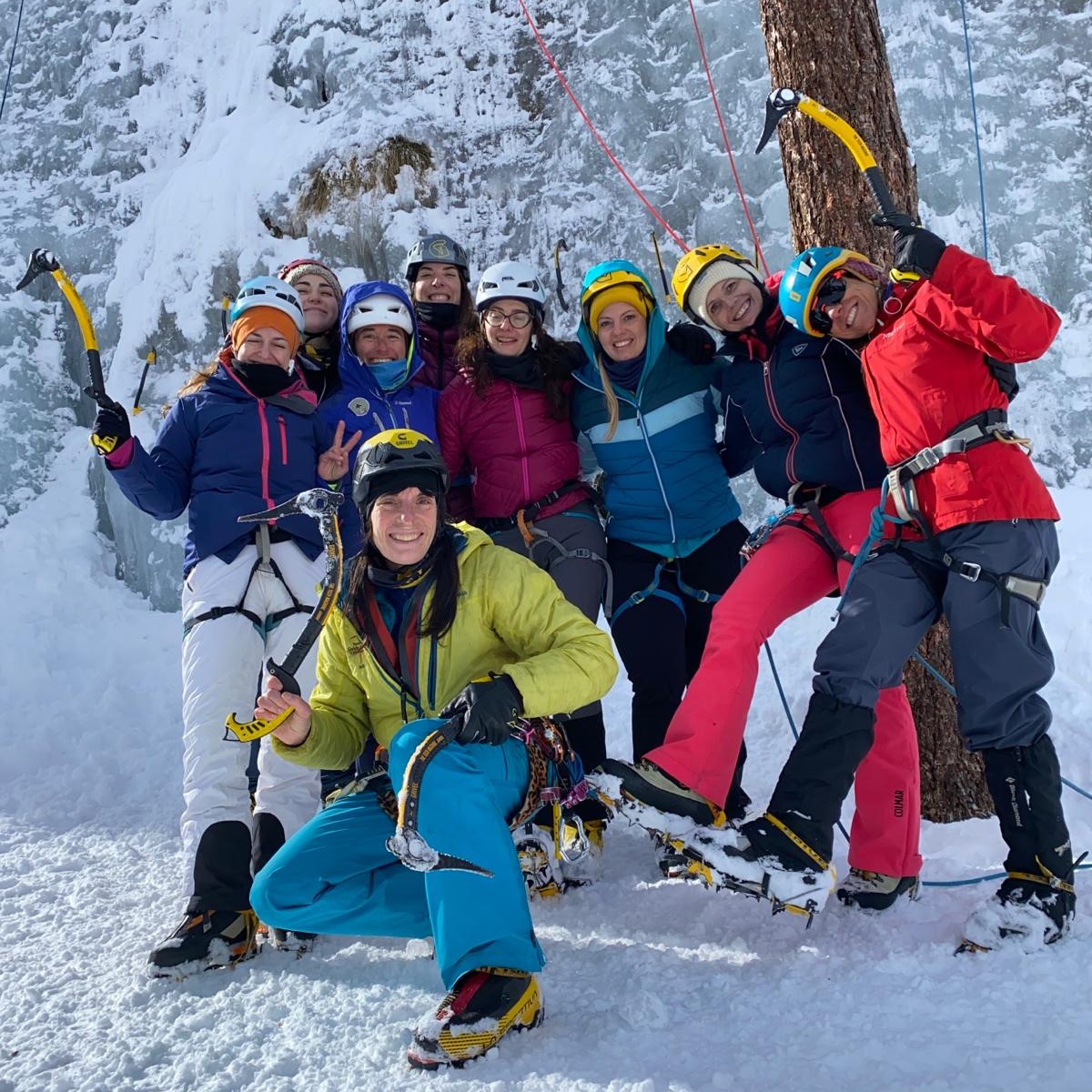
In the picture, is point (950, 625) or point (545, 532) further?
point (545, 532)

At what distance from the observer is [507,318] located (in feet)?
12.4

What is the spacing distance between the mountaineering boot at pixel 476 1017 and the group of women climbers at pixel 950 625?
574 mm

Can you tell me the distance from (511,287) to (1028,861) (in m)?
2.66

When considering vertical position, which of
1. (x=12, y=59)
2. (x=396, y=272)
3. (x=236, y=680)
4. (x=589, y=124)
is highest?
(x=12, y=59)

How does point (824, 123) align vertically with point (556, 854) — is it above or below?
above

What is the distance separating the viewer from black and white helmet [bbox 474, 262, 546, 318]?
378cm

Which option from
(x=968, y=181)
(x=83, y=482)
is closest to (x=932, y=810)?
→ (x=968, y=181)

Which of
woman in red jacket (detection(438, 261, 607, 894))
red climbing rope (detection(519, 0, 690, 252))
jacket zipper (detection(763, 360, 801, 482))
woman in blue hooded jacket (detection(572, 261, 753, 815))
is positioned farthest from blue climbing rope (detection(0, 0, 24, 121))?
jacket zipper (detection(763, 360, 801, 482))

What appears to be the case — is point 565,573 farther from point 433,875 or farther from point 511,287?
point 433,875

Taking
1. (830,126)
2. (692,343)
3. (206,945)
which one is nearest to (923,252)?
(830,126)

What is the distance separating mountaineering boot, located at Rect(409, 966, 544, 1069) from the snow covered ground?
1.7 inches

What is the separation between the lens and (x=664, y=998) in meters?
2.47

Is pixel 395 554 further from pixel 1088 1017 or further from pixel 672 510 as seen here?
pixel 1088 1017

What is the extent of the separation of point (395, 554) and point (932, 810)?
245cm
